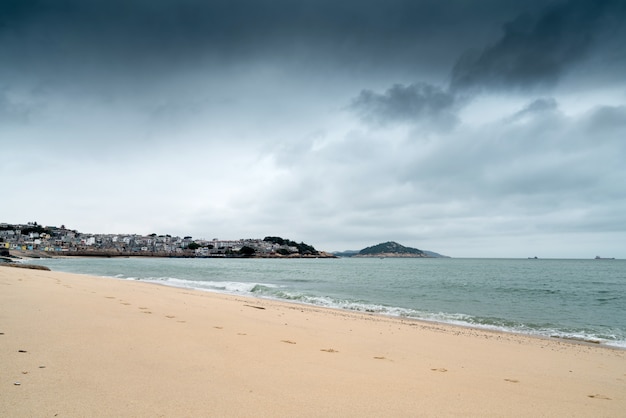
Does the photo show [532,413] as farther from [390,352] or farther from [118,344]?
[118,344]

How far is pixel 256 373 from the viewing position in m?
4.33

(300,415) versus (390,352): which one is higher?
(300,415)

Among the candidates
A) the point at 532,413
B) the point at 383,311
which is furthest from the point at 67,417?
the point at 383,311

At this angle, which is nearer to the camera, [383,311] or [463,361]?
[463,361]

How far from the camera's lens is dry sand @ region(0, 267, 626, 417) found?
321 centimetres

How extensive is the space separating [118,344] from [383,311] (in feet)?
42.4

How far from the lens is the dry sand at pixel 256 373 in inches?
127

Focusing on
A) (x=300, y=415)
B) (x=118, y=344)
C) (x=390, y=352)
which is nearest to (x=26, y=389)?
(x=118, y=344)

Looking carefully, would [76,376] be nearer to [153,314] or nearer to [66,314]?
[66,314]

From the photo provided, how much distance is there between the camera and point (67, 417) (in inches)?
107

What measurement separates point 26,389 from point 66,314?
15.3ft

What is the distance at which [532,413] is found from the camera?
3.83 metres

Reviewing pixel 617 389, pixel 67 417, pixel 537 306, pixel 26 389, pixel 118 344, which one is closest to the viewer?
pixel 67 417

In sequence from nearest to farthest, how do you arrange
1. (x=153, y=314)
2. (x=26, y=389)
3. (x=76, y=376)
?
(x=26, y=389) → (x=76, y=376) → (x=153, y=314)
